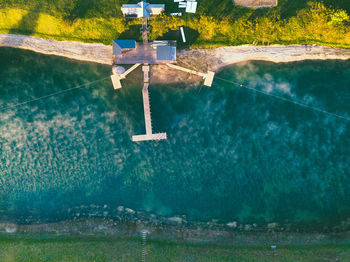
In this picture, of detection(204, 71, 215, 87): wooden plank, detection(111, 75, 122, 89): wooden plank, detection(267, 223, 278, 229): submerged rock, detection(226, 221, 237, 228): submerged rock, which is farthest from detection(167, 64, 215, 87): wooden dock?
detection(267, 223, 278, 229): submerged rock

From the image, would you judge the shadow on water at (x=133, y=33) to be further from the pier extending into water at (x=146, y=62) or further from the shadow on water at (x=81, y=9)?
the shadow on water at (x=81, y=9)

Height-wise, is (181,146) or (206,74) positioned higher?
(206,74)

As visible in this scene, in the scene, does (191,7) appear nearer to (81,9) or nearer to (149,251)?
(81,9)

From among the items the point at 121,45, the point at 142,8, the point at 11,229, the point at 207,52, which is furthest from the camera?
the point at 11,229

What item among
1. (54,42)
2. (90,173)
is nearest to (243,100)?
(90,173)

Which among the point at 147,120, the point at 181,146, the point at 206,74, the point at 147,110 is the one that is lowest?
A: the point at 181,146

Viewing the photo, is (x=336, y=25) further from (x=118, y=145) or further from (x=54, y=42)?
(x=54, y=42)

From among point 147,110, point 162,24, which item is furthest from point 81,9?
point 147,110
